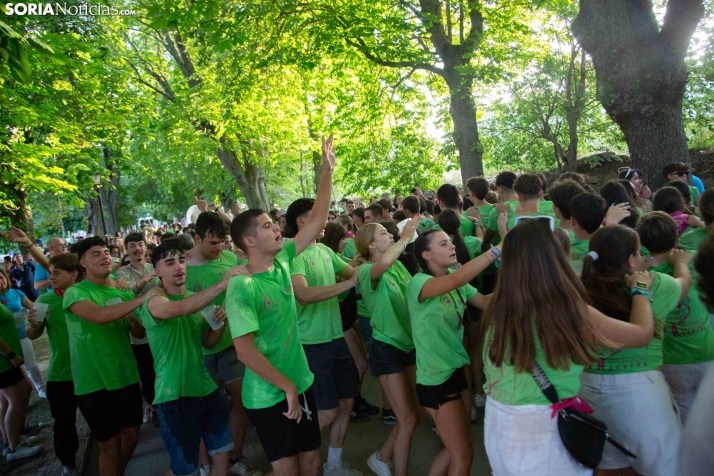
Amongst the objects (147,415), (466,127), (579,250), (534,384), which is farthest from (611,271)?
(466,127)

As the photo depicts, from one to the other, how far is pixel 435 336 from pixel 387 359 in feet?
2.36

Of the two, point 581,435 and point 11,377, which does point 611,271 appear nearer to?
point 581,435

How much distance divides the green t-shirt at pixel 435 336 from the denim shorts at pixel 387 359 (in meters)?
0.56

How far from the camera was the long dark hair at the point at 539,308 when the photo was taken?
7.02 feet

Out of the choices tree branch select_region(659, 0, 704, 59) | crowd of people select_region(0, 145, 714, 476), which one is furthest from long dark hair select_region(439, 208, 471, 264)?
tree branch select_region(659, 0, 704, 59)

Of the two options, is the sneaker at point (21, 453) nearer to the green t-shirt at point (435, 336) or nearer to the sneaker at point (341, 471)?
the sneaker at point (341, 471)

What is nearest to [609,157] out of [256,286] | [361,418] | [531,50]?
[531,50]

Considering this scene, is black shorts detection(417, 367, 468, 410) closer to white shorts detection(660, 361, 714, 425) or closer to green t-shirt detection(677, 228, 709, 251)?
white shorts detection(660, 361, 714, 425)

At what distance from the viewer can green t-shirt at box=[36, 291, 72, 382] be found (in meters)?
4.48

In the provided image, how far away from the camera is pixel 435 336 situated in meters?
3.11

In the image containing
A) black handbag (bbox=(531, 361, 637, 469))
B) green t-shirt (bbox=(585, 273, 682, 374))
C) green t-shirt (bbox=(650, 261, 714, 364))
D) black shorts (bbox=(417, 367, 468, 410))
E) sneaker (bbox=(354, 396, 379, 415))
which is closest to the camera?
black handbag (bbox=(531, 361, 637, 469))

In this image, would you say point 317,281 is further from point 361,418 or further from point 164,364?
point 361,418

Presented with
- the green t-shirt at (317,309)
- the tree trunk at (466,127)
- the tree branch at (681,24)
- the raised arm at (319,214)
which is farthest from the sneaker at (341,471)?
the tree trunk at (466,127)

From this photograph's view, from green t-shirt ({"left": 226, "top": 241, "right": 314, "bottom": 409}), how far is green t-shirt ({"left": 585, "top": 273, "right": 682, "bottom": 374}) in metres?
1.74
